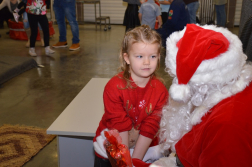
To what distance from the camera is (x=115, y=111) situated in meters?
1.33

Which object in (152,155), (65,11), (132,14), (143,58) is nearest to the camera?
(143,58)

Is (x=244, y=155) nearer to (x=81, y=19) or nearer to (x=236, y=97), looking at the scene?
(x=236, y=97)

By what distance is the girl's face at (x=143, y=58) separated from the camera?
4.20 feet

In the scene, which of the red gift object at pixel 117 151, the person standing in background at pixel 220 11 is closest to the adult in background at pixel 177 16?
the person standing in background at pixel 220 11

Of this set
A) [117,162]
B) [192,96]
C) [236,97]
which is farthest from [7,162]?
[236,97]

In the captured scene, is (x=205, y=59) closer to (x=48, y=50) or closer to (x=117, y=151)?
(x=117, y=151)

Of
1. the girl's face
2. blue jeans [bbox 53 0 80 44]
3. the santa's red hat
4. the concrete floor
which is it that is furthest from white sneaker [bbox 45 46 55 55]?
the santa's red hat

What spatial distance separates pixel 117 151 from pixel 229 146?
1.20 ft

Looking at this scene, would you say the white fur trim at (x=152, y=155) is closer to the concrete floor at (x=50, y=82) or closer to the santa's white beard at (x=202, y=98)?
the santa's white beard at (x=202, y=98)

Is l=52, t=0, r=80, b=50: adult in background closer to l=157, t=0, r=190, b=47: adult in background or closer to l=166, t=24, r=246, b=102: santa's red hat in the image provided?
l=157, t=0, r=190, b=47: adult in background

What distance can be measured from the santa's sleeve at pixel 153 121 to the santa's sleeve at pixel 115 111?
81 mm

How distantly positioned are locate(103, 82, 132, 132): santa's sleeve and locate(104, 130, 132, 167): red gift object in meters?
0.36

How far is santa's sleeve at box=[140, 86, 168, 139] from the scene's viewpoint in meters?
1.36

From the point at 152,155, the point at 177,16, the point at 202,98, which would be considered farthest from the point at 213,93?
the point at 177,16
